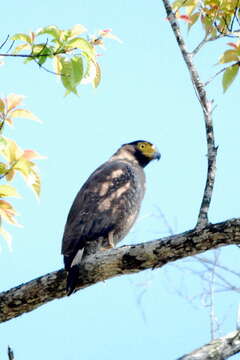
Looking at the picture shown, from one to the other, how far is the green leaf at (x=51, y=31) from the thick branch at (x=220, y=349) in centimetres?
169

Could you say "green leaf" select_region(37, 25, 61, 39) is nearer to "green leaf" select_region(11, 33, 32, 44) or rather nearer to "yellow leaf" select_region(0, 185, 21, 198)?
"green leaf" select_region(11, 33, 32, 44)

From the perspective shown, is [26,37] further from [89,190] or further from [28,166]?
[89,190]

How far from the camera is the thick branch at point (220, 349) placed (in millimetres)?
3273

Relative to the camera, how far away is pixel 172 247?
3.81 metres

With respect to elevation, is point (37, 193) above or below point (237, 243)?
above

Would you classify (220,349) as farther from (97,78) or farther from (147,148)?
(147,148)

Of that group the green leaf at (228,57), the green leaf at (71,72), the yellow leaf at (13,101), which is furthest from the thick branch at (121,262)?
the yellow leaf at (13,101)

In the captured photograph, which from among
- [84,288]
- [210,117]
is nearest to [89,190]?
[84,288]

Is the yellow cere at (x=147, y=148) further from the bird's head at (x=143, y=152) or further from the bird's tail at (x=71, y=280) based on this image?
the bird's tail at (x=71, y=280)

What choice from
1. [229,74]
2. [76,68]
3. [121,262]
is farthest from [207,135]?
[76,68]

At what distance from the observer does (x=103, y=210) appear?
583cm

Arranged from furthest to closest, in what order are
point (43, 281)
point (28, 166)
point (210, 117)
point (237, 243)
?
point (43, 281), point (210, 117), point (237, 243), point (28, 166)

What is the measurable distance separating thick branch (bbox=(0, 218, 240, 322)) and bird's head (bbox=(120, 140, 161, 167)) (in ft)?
10.6

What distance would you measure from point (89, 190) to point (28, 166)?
9.77 feet
